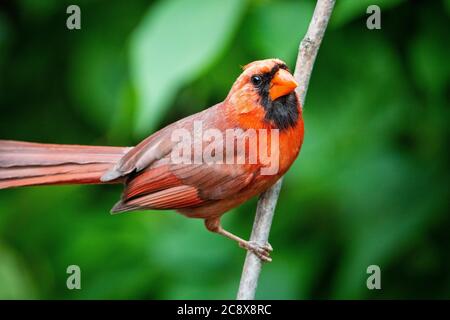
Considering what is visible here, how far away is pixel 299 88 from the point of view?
3824mm

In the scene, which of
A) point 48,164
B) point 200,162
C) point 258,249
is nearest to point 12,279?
point 48,164

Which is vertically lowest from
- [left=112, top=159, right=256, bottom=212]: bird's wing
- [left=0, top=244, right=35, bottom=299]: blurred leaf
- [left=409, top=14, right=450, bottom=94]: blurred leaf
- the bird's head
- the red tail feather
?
[left=0, top=244, right=35, bottom=299]: blurred leaf

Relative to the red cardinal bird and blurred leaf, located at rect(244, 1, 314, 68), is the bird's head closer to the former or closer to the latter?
the red cardinal bird

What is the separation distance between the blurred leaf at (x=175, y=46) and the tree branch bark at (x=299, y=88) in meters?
0.39

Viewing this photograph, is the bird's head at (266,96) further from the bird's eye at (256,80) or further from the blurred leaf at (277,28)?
the blurred leaf at (277,28)

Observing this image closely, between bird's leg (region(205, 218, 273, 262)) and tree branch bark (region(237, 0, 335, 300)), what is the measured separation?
3cm

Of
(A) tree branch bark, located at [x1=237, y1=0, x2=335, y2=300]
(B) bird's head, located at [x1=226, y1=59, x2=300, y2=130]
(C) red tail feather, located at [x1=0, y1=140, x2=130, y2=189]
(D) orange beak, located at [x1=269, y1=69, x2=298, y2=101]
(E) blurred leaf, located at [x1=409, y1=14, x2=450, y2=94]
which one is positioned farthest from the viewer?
(E) blurred leaf, located at [x1=409, y1=14, x2=450, y2=94]

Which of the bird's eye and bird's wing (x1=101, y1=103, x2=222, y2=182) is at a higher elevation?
the bird's eye

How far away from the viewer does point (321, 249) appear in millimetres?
4715

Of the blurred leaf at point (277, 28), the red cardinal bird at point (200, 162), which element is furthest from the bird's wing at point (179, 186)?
the blurred leaf at point (277, 28)

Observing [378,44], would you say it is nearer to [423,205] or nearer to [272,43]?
[272,43]

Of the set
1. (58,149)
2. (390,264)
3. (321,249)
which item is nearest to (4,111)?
(58,149)

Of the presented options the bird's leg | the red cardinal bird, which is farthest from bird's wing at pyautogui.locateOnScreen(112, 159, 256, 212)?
the bird's leg

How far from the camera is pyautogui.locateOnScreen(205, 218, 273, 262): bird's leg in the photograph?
146 inches
